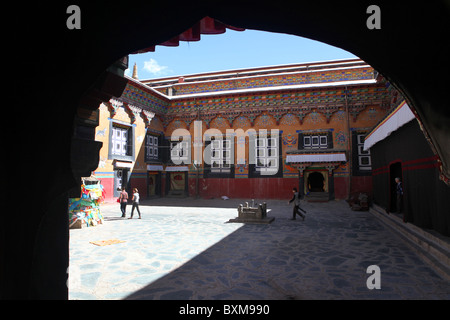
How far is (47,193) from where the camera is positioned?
211cm

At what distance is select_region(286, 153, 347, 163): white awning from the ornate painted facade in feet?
0.19

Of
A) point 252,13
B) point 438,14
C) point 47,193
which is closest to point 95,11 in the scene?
point 252,13

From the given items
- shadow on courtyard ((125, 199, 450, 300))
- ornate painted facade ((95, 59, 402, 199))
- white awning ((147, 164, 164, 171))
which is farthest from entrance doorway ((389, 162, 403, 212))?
white awning ((147, 164, 164, 171))

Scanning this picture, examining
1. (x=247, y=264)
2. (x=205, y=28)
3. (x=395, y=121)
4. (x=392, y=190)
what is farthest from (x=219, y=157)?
(x=205, y=28)

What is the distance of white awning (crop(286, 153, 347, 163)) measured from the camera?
54.9ft

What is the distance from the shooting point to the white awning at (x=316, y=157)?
16.7 meters

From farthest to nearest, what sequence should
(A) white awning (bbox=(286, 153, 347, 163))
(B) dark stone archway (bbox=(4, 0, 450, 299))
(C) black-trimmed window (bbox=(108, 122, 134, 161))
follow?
(A) white awning (bbox=(286, 153, 347, 163)) → (C) black-trimmed window (bbox=(108, 122, 134, 161)) → (B) dark stone archway (bbox=(4, 0, 450, 299))

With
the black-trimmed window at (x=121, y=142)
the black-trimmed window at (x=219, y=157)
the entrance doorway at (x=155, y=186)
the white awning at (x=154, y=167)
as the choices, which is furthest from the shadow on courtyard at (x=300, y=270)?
the entrance doorway at (x=155, y=186)

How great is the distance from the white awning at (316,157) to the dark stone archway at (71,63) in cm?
1570

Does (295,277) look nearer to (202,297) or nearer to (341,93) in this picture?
(202,297)

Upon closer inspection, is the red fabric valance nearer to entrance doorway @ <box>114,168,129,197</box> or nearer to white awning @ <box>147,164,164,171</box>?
entrance doorway @ <box>114,168,129,197</box>

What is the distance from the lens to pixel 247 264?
5332mm

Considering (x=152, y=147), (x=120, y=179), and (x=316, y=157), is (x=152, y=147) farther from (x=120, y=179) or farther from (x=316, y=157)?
(x=316, y=157)
